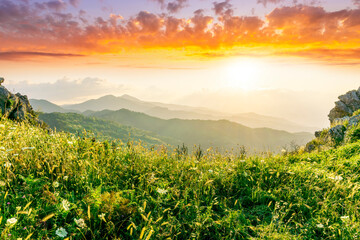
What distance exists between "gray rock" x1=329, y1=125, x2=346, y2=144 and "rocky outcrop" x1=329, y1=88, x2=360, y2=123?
1238cm

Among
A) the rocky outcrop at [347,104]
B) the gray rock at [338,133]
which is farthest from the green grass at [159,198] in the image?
the rocky outcrop at [347,104]

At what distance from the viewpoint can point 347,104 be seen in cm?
2067

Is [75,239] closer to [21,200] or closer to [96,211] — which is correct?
[96,211]

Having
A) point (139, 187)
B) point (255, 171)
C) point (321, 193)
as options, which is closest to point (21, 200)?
point (139, 187)

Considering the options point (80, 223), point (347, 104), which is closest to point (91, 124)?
point (347, 104)

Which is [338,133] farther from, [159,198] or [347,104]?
[347,104]

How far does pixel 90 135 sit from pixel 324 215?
19.9 ft

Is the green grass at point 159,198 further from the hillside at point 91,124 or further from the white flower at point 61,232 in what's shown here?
the hillside at point 91,124

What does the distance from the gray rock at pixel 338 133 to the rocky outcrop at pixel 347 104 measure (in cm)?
1238

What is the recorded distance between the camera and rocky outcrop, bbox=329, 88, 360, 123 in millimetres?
20203

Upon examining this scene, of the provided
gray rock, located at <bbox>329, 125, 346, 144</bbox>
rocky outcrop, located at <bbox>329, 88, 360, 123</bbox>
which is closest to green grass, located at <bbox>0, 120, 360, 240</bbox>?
gray rock, located at <bbox>329, 125, 346, 144</bbox>

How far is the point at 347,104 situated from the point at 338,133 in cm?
1435

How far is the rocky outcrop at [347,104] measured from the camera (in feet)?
66.3

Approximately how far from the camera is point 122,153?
5473 mm
